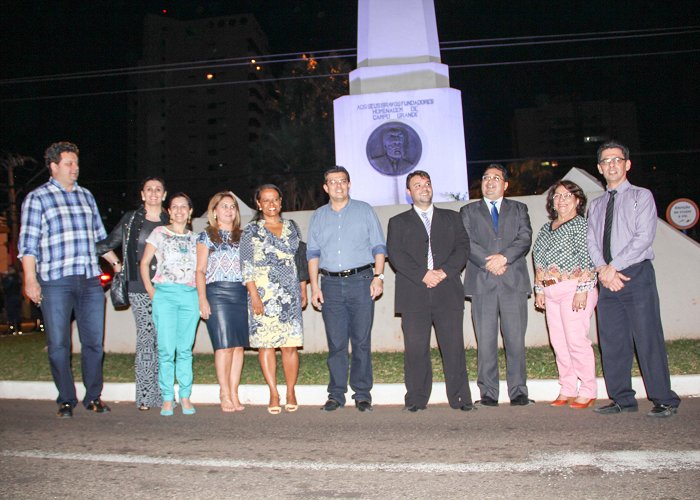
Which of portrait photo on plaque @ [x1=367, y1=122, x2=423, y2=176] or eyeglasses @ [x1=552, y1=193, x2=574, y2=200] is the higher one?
portrait photo on plaque @ [x1=367, y1=122, x2=423, y2=176]

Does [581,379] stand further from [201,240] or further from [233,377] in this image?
[201,240]

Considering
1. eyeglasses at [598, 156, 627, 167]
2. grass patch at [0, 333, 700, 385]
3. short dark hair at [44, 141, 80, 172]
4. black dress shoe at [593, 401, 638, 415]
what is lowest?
black dress shoe at [593, 401, 638, 415]

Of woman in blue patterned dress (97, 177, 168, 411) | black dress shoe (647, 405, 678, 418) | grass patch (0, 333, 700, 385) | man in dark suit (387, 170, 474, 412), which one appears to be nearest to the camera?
black dress shoe (647, 405, 678, 418)

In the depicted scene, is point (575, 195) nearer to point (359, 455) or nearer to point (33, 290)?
point (359, 455)

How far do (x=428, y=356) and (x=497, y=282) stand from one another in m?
0.93

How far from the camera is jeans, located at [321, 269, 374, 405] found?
586 cm

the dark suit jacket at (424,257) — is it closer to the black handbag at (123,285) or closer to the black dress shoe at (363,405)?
the black dress shoe at (363,405)

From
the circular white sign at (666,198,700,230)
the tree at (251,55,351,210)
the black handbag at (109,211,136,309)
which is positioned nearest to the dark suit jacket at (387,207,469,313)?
the black handbag at (109,211,136,309)

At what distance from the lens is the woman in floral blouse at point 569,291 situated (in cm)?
565

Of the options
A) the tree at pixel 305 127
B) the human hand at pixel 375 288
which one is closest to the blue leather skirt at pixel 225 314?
the human hand at pixel 375 288

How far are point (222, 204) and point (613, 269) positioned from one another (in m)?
3.52

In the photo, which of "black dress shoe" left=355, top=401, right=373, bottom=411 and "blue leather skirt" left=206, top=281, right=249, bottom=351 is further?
"blue leather skirt" left=206, top=281, right=249, bottom=351

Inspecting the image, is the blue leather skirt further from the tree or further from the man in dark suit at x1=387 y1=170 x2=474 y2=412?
the tree

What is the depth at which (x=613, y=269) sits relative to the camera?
532 cm
